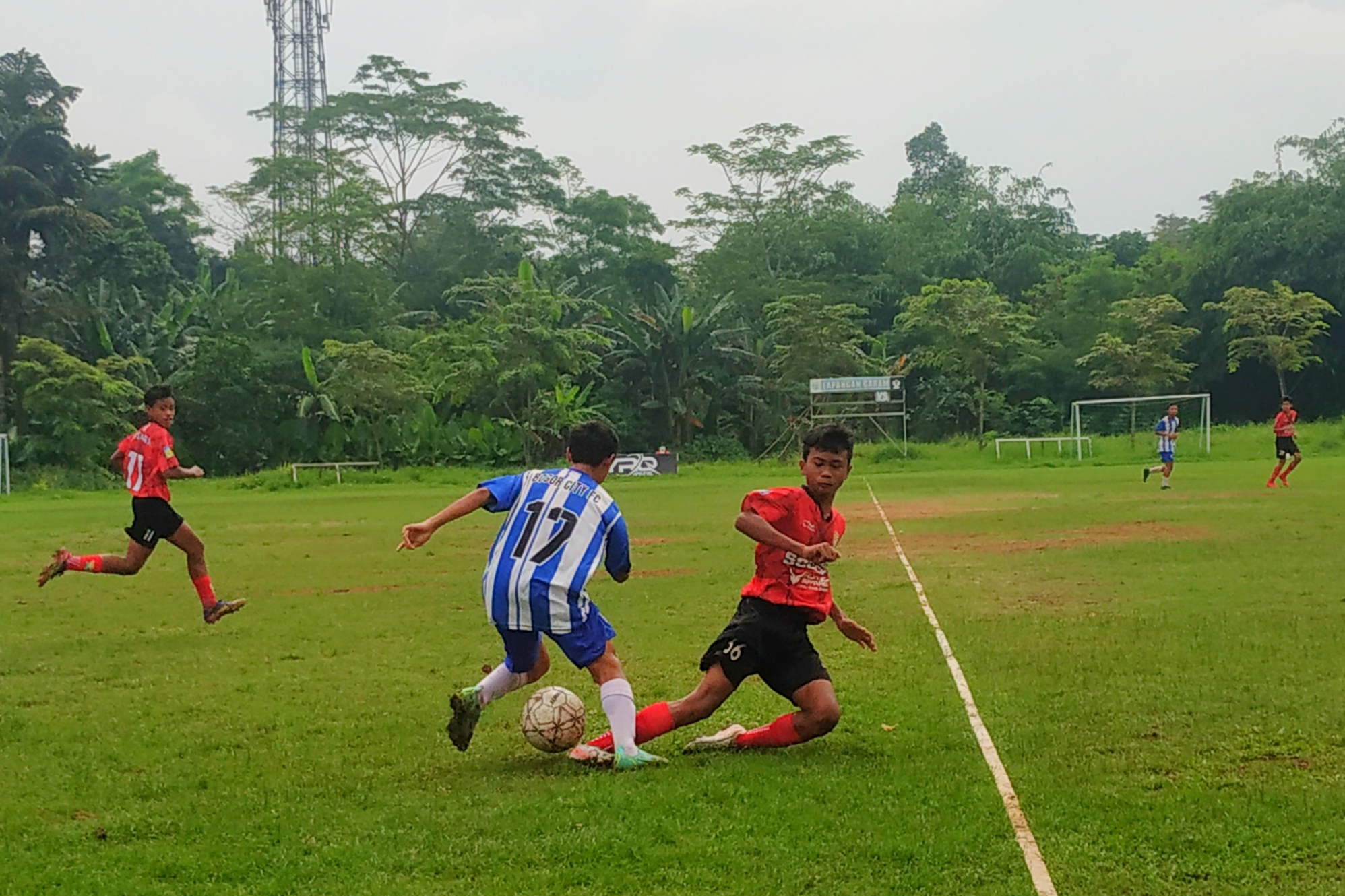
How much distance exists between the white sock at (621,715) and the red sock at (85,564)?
6.94 m

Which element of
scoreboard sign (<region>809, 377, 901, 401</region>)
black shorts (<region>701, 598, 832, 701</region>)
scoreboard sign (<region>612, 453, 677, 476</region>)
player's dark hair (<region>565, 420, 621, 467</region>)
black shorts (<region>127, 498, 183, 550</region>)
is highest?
scoreboard sign (<region>809, 377, 901, 401</region>)

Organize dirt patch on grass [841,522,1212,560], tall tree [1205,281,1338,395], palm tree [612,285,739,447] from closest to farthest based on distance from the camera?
dirt patch on grass [841,522,1212,560], tall tree [1205,281,1338,395], palm tree [612,285,739,447]

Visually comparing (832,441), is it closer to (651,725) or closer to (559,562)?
(559,562)

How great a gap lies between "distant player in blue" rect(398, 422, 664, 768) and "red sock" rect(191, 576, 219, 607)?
5.54 metres

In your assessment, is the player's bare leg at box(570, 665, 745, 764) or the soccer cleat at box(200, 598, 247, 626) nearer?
the player's bare leg at box(570, 665, 745, 764)

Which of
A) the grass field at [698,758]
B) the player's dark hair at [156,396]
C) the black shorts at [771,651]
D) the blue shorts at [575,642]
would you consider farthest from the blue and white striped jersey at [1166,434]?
the blue shorts at [575,642]

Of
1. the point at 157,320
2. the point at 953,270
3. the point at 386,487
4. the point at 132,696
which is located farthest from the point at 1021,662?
the point at 953,270

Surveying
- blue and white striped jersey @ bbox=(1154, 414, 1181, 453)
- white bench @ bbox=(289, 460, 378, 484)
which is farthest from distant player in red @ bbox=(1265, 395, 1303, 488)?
white bench @ bbox=(289, 460, 378, 484)

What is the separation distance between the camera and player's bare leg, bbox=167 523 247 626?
10.7 m

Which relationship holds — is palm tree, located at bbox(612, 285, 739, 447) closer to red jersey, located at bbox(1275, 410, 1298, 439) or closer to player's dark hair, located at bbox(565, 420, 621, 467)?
red jersey, located at bbox(1275, 410, 1298, 439)

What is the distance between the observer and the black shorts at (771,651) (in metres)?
6.02

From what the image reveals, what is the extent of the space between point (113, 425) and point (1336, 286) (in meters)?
44.3

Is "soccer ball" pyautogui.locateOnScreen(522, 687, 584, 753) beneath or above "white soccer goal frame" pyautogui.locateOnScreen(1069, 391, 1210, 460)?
beneath

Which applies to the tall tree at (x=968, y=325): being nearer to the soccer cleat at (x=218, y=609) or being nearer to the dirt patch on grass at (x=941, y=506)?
the dirt patch on grass at (x=941, y=506)
